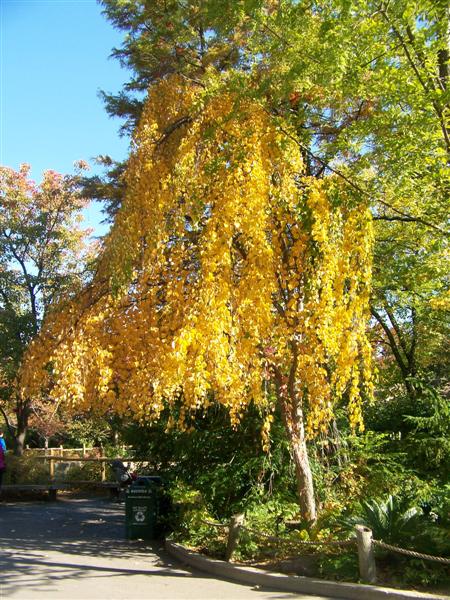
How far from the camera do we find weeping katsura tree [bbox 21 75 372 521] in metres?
5.99

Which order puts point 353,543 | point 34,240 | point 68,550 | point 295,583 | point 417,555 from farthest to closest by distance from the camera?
point 34,240 < point 68,550 < point 295,583 < point 353,543 < point 417,555

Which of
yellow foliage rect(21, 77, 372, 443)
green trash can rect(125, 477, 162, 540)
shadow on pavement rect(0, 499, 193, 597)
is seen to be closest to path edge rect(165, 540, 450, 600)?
shadow on pavement rect(0, 499, 193, 597)

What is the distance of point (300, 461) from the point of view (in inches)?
303

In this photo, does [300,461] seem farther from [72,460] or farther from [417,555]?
[72,460]

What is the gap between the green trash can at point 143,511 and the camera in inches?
371

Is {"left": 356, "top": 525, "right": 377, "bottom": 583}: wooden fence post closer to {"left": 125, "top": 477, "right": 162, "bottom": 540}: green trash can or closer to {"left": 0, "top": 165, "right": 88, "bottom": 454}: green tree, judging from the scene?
{"left": 125, "top": 477, "right": 162, "bottom": 540}: green trash can

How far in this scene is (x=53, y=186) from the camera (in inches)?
787

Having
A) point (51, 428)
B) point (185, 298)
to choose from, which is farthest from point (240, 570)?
point (51, 428)

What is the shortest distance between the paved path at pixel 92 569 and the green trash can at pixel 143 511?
23 centimetres

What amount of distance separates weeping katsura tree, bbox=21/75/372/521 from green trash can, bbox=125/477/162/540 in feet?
10.3

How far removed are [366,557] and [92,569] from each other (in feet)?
12.0

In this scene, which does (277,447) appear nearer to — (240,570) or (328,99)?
(240,570)

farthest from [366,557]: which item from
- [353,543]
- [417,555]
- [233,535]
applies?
[233,535]

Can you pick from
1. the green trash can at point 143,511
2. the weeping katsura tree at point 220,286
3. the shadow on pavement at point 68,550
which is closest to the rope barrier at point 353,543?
the weeping katsura tree at point 220,286
